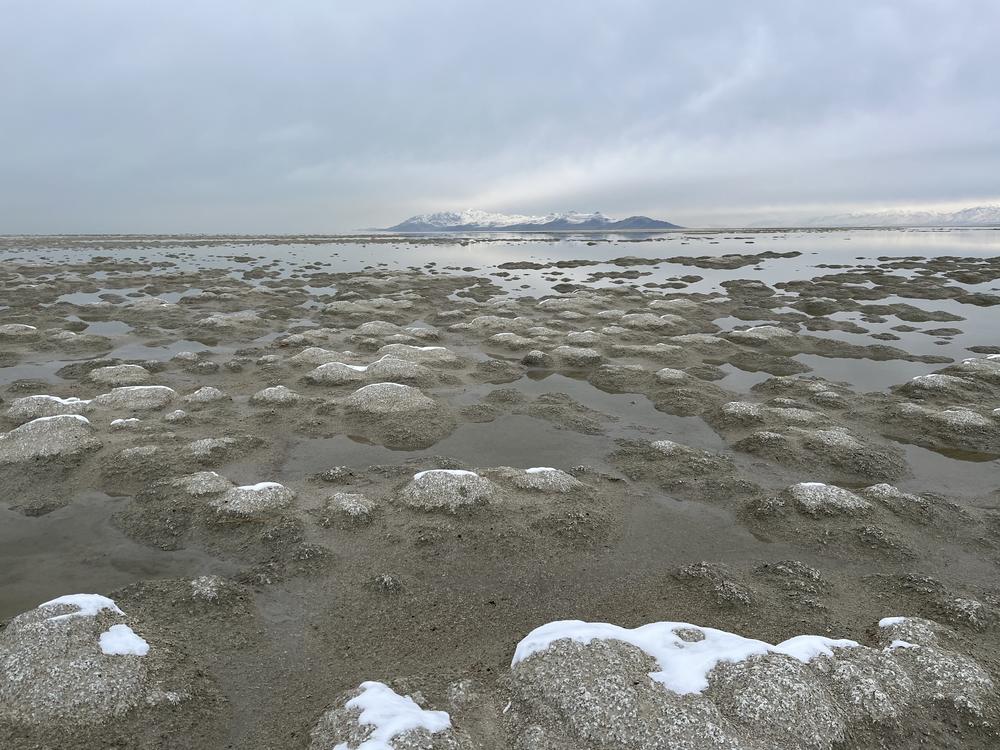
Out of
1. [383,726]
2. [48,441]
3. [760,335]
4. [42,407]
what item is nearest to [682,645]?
[383,726]

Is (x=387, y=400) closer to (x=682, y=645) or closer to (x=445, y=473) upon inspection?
(x=445, y=473)

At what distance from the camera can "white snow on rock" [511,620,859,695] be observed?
454 inches

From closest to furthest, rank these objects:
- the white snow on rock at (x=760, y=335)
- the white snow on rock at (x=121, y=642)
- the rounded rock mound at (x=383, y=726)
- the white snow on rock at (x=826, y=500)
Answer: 1. the rounded rock mound at (x=383, y=726)
2. the white snow on rock at (x=121, y=642)
3. the white snow on rock at (x=826, y=500)
4. the white snow on rock at (x=760, y=335)

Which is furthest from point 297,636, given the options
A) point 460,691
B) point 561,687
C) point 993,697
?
point 993,697

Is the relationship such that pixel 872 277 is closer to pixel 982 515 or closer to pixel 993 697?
pixel 982 515

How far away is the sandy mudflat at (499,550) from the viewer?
35.3 feet

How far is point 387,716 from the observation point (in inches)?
407

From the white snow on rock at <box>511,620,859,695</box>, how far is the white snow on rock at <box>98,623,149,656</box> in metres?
9.05

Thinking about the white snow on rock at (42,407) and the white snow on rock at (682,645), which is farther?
the white snow on rock at (42,407)

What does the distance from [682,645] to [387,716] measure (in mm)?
7331

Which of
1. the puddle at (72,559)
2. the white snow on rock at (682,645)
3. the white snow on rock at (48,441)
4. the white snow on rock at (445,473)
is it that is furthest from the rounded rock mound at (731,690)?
the white snow on rock at (48,441)

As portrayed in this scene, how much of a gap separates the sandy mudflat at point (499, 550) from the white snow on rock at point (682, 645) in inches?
3.1

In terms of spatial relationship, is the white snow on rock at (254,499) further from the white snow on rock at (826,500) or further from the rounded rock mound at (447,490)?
the white snow on rock at (826,500)

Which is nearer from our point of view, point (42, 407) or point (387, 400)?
point (42, 407)
